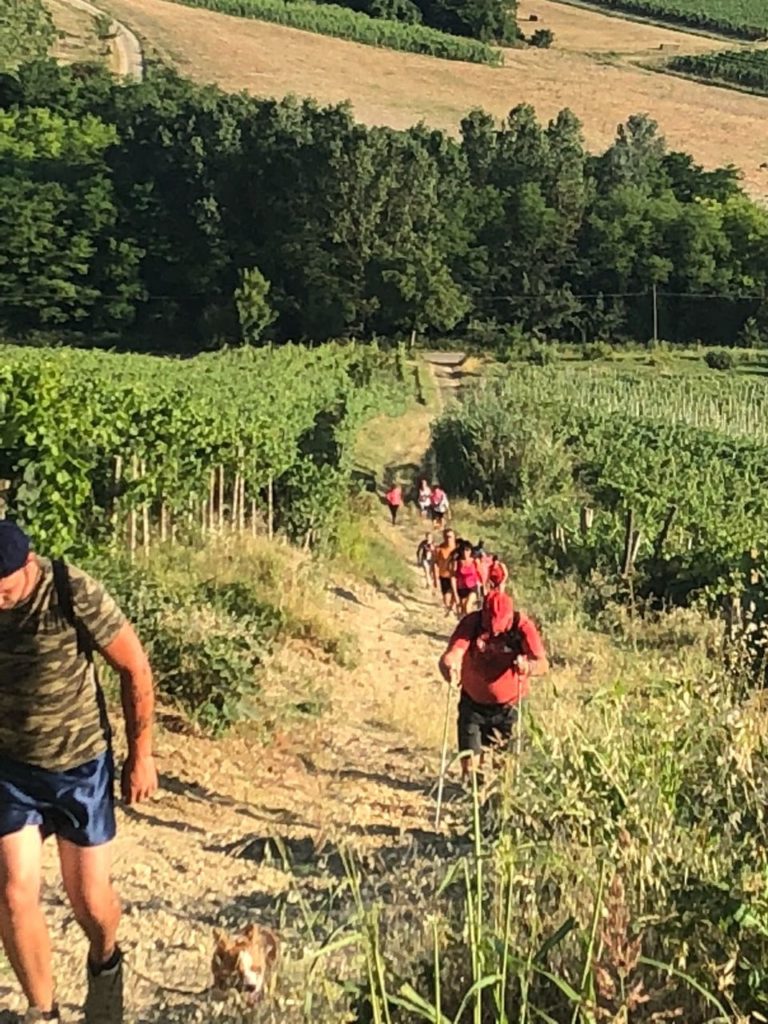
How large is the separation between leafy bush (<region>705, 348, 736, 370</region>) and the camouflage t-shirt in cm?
5460

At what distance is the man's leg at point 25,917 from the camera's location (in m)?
4.12

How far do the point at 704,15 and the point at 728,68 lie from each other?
52.5 ft

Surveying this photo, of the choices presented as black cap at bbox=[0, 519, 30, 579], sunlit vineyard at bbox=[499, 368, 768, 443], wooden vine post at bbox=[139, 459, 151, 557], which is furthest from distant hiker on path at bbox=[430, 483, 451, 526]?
black cap at bbox=[0, 519, 30, 579]

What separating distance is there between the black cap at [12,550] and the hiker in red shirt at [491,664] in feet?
11.2

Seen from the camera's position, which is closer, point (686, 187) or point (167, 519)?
point (167, 519)

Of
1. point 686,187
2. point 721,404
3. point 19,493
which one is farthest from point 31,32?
point 19,493

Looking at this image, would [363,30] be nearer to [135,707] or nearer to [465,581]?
[465,581]

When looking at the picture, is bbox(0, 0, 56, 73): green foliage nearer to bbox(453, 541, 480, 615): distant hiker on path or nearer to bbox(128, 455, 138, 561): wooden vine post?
bbox(128, 455, 138, 561): wooden vine post

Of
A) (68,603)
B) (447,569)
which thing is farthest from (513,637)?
(447,569)

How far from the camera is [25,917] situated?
418 centimetres

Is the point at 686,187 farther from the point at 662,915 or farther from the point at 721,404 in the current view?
the point at 662,915

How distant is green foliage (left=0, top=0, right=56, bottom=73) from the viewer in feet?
284

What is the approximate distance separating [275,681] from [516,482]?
19.8 m

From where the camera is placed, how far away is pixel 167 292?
61.7m
